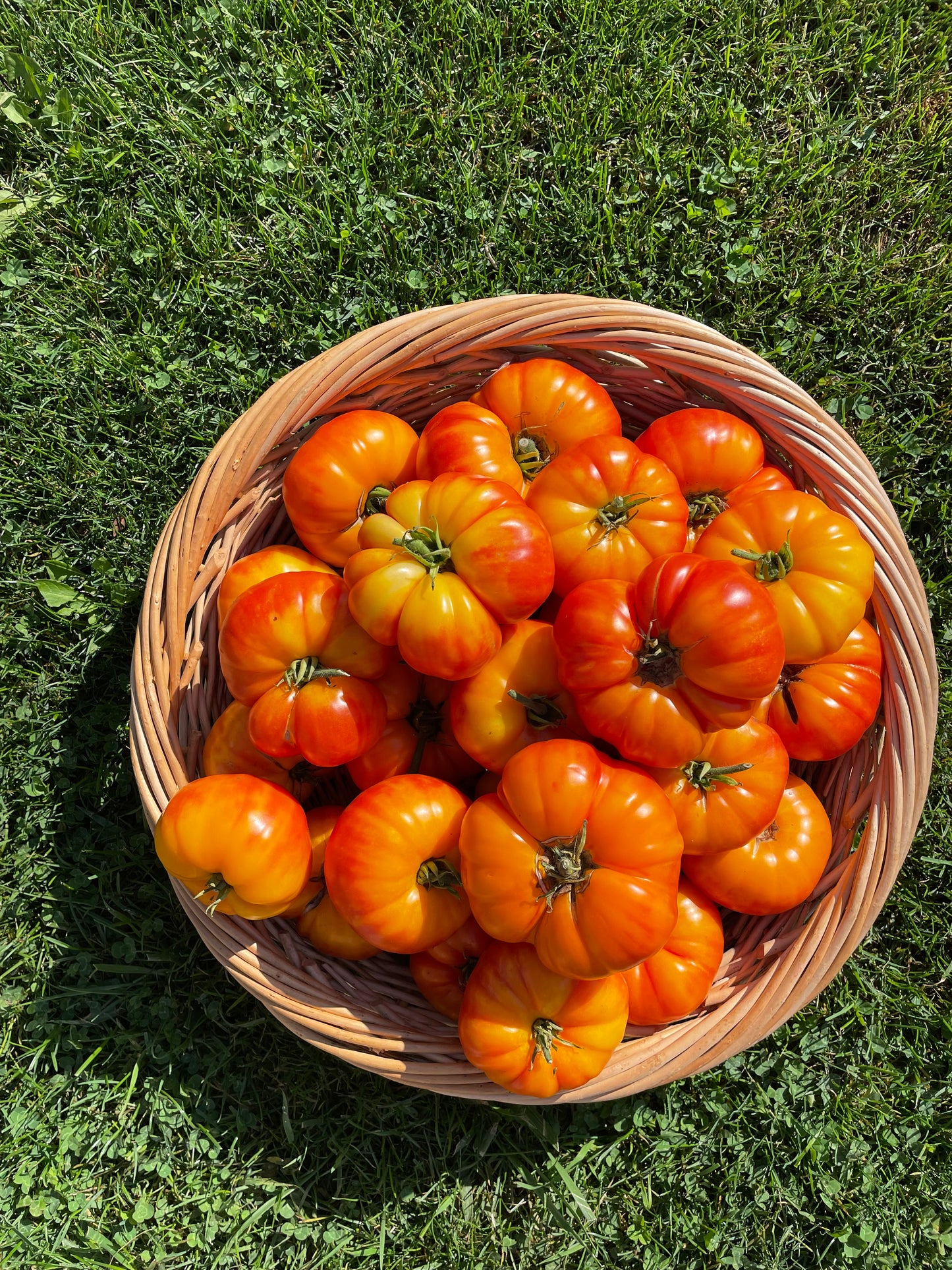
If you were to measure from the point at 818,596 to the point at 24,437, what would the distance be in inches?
103

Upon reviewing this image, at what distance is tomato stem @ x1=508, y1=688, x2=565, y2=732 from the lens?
2191 millimetres

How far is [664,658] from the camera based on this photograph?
201cm

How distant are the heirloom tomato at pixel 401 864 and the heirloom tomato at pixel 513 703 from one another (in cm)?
14

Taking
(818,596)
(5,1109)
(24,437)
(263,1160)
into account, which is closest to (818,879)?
(818,596)

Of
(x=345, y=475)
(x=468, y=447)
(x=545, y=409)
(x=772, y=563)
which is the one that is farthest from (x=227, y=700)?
(x=772, y=563)

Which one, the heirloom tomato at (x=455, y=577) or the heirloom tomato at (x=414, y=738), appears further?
the heirloom tomato at (x=414, y=738)

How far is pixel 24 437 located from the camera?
128 inches

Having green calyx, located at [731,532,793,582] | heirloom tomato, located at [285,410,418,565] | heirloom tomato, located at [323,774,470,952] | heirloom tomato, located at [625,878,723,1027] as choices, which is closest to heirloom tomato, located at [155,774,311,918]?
heirloom tomato, located at [323,774,470,952]

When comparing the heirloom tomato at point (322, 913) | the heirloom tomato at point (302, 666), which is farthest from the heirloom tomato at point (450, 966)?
the heirloom tomato at point (302, 666)

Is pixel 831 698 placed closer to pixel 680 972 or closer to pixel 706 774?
pixel 706 774

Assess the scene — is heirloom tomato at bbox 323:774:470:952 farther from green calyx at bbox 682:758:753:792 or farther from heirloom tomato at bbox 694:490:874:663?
heirloom tomato at bbox 694:490:874:663

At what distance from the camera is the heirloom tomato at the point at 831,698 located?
2.26 m

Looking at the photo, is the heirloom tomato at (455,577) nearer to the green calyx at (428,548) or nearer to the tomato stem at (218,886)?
the green calyx at (428,548)

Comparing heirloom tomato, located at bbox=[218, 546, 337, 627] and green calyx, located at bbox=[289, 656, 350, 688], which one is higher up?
heirloom tomato, located at bbox=[218, 546, 337, 627]
